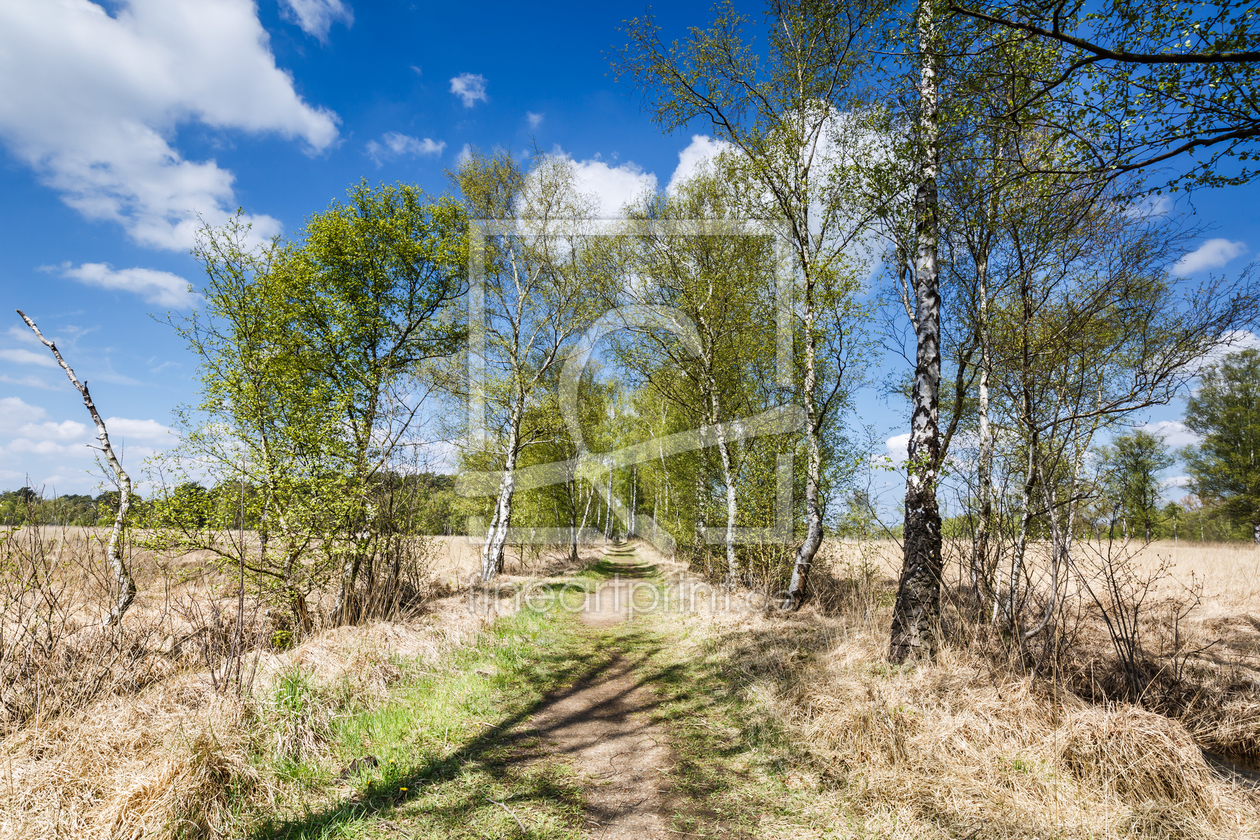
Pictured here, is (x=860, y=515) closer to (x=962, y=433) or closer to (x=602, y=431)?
(x=962, y=433)

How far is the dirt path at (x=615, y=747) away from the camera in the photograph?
11.9ft

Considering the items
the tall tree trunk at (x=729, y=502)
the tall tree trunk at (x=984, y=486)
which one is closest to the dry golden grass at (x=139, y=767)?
the tall tree trunk at (x=984, y=486)

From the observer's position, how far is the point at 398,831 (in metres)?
3.27

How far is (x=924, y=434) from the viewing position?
19.0 ft

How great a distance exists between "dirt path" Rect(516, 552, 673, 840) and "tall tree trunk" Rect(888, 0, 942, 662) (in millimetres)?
3066

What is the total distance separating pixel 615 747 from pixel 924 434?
193 inches

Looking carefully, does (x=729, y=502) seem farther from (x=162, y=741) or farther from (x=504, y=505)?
(x=162, y=741)

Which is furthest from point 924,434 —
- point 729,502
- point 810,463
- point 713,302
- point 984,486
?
point 713,302

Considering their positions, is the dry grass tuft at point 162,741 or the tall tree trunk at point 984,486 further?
the tall tree trunk at point 984,486

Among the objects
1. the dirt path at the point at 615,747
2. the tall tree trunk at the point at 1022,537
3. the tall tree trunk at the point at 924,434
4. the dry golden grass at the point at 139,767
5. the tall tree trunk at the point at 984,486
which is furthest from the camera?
the tall tree trunk at the point at 984,486

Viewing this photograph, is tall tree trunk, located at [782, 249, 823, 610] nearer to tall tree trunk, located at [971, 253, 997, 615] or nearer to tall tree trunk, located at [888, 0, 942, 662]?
tall tree trunk, located at [971, 253, 997, 615]

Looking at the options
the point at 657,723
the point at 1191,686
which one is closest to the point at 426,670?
the point at 657,723

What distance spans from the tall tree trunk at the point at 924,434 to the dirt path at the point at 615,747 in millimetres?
3066

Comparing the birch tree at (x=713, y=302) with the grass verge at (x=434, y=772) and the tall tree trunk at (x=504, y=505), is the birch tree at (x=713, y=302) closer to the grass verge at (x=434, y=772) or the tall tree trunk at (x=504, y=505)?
the tall tree trunk at (x=504, y=505)
